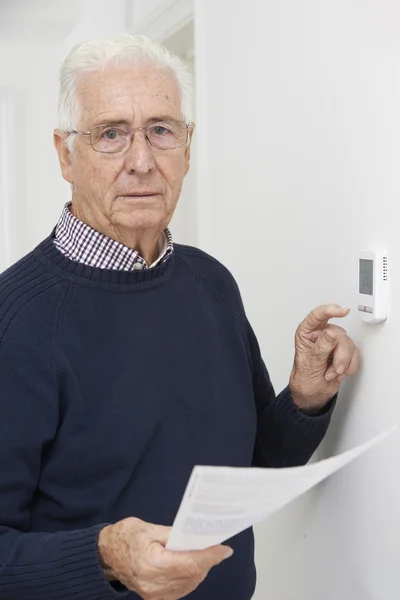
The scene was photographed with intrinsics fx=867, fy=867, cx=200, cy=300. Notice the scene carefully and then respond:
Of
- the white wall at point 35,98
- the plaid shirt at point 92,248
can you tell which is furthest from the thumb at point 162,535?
the white wall at point 35,98

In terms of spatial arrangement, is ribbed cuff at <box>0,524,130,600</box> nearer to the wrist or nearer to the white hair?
the wrist

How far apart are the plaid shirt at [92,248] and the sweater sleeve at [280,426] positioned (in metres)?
0.33

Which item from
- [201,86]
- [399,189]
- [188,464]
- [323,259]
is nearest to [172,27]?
[201,86]

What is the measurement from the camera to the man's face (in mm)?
1389

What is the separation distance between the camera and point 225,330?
62.1 inches

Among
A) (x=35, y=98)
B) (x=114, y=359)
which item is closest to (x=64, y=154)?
(x=114, y=359)

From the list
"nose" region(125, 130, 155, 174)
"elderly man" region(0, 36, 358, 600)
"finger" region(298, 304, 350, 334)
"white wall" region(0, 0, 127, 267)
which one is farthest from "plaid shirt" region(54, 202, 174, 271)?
"white wall" region(0, 0, 127, 267)

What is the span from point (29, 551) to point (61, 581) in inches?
2.5

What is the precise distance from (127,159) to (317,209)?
0.45 m

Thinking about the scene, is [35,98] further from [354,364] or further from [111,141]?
[354,364]

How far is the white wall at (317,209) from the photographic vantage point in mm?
1460

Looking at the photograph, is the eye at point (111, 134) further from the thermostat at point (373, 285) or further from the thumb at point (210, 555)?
the thumb at point (210, 555)

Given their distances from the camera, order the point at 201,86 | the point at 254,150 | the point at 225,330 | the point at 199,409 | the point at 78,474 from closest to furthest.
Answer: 1. the point at 78,474
2. the point at 199,409
3. the point at 225,330
4. the point at 254,150
5. the point at 201,86

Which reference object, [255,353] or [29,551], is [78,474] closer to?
[29,551]
